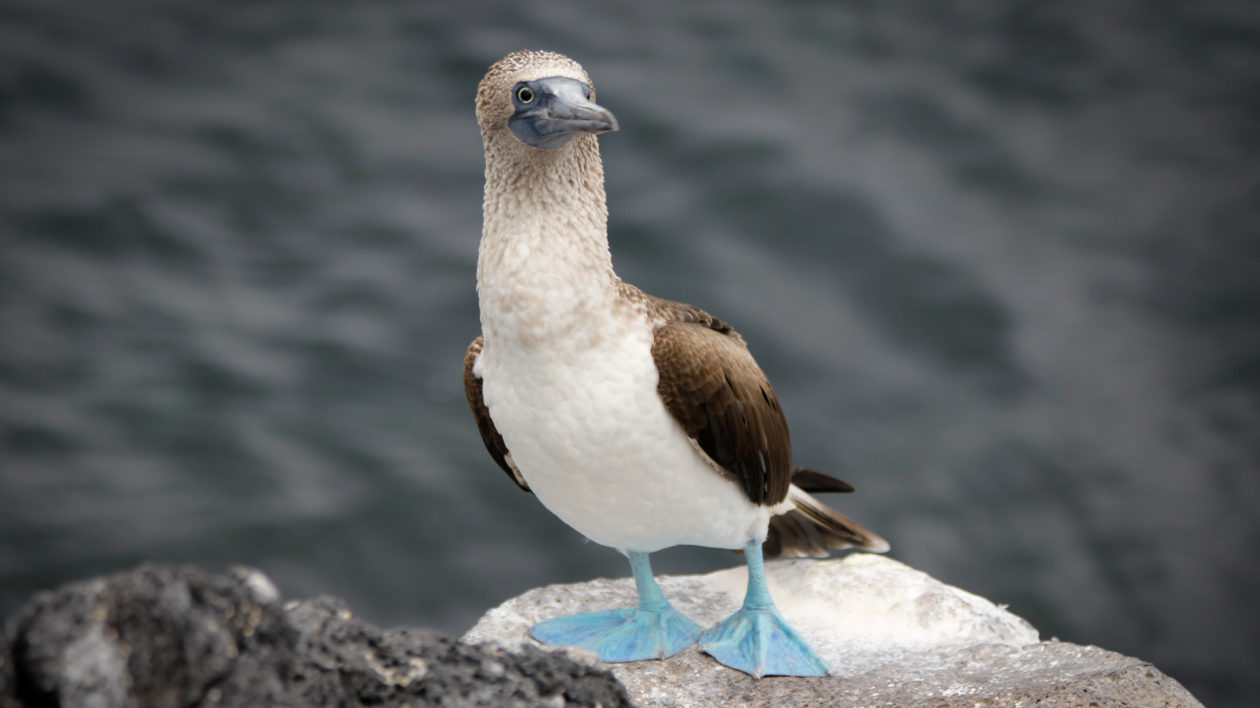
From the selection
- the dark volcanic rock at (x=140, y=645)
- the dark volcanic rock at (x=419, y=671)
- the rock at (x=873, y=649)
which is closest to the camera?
the dark volcanic rock at (x=140, y=645)

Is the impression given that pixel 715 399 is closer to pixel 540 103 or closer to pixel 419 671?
pixel 540 103

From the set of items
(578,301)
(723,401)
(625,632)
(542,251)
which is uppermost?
(542,251)

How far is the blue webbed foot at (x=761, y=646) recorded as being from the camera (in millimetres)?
4152

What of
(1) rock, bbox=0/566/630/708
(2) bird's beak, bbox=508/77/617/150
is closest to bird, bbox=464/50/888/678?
(2) bird's beak, bbox=508/77/617/150

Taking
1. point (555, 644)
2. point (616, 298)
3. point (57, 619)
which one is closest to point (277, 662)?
point (57, 619)

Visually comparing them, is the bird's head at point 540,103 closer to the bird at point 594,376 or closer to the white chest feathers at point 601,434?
→ the bird at point 594,376

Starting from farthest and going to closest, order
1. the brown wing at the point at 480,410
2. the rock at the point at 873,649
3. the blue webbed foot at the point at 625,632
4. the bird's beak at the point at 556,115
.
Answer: the blue webbed foot at the point at 625,632, the brown wing at the point at 480,410, the rock at the point at 873,649, the bird's beak at the point at 556,115

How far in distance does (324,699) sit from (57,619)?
1.93 ft

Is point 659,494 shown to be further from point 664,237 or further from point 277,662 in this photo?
point 664,237

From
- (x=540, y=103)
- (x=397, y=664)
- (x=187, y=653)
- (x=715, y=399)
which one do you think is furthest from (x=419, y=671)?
(x=540, y=103)

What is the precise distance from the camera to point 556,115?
11.3ft

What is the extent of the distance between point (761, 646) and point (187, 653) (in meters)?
2.48

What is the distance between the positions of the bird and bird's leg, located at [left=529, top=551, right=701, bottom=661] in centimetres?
2

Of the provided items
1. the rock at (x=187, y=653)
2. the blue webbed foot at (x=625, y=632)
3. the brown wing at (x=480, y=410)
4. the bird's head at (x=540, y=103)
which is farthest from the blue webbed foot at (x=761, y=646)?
the bird's head at (x=540, y=103)
